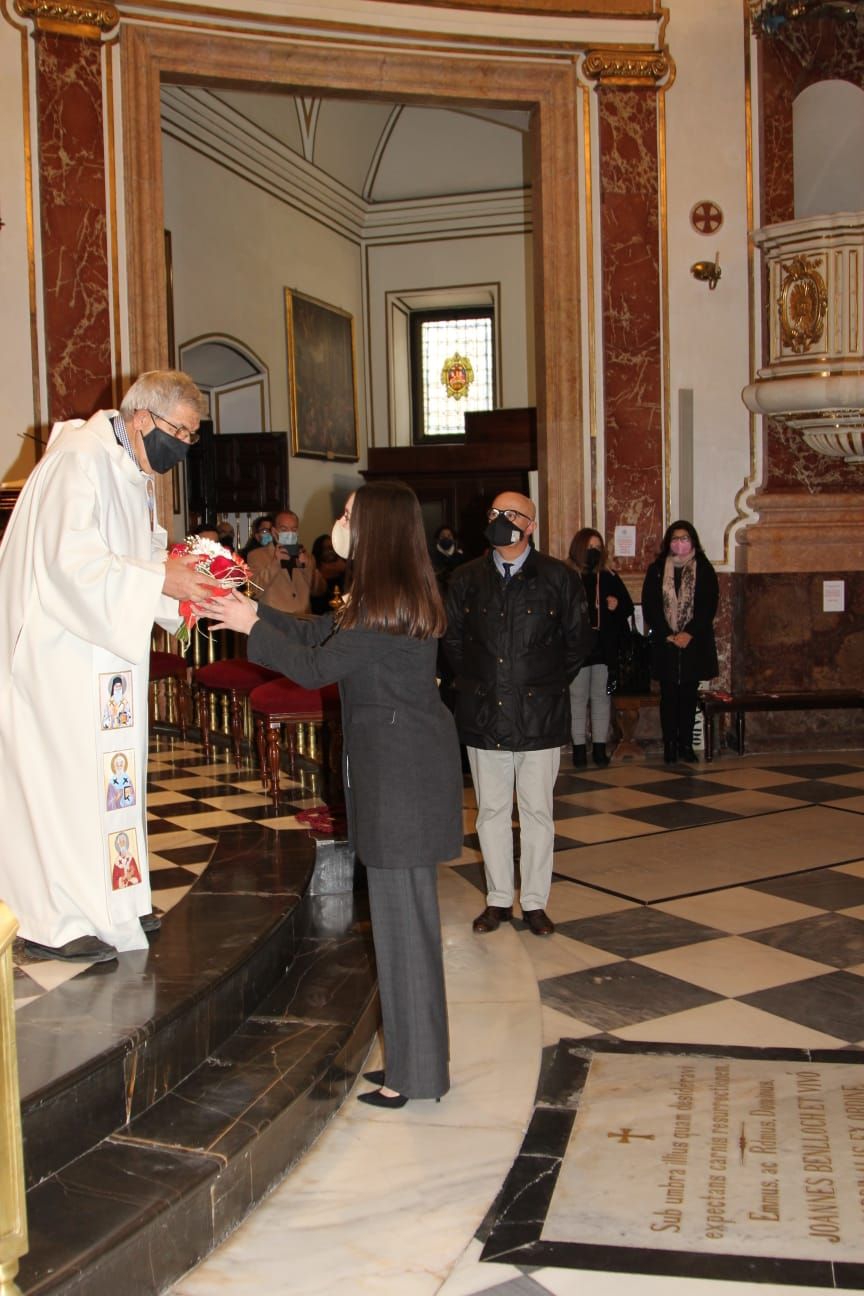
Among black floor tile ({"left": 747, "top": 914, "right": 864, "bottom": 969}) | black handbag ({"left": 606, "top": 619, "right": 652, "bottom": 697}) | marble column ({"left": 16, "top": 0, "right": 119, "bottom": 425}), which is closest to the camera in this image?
black floor tile ({"left": 747, "top": 914, "right": 864, "bottom": 969})

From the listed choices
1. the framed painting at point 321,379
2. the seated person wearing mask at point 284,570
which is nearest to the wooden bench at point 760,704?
the seated person wearing mask at point 284,570

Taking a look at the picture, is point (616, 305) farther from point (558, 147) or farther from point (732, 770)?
point (732, 770)

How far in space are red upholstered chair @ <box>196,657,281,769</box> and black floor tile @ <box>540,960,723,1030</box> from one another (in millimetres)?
4112

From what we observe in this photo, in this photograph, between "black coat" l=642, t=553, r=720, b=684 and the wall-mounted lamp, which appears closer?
"black coat" l=642, t=553, r=720, b=684

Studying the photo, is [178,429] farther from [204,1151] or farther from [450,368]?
[450,368]

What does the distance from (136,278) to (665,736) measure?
463 cm

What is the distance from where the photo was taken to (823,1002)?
14.1 ft

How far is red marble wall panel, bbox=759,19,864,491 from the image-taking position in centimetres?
960

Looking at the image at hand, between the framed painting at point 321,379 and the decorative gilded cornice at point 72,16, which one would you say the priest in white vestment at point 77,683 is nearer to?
the decorative gilded cornice at point 72,16

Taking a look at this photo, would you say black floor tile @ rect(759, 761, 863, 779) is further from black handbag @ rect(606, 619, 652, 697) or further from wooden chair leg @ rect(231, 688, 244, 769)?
wooden chair leg @ rect(231, 688, 244, 769)

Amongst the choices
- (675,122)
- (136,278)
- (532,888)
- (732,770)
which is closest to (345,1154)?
(532,888)

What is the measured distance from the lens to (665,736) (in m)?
8.96

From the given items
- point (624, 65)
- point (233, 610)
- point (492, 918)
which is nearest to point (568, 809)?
point (492, 918)

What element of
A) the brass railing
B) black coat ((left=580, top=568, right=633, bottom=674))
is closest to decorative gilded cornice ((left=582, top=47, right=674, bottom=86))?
black coat ((left=580, top=568, right=633, bottom=674))
